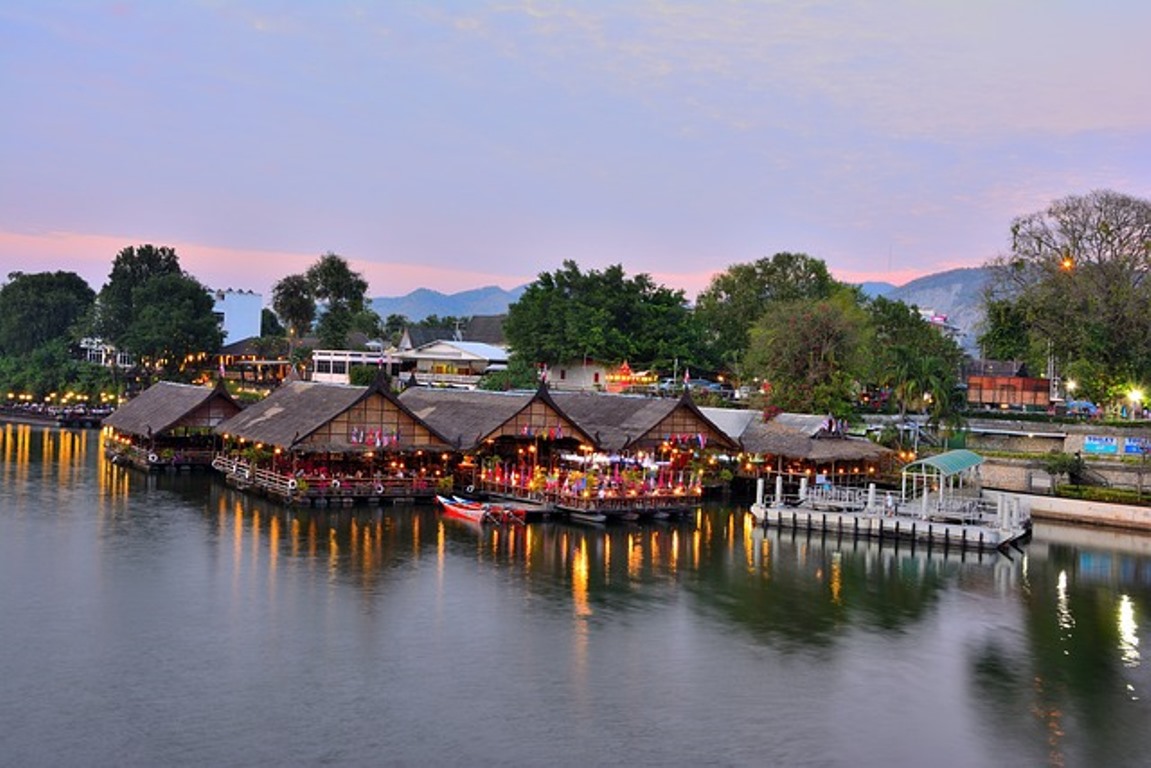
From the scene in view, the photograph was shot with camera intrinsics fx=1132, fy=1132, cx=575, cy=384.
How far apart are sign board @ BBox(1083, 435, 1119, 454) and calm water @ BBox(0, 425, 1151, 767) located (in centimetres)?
1506

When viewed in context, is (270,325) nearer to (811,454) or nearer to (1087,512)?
(811,454)

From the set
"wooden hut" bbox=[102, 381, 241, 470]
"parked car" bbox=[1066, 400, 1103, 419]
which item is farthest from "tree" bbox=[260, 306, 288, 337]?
"parked car" bbox=[1066, 400, 1103, 419]

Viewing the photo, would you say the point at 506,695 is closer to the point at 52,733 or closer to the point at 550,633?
the point at 550,633

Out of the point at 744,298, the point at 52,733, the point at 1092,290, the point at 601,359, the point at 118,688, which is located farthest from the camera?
the point at 744,298

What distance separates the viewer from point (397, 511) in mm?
48438

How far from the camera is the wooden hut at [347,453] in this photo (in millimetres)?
49875

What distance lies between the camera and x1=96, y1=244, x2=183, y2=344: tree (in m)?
106

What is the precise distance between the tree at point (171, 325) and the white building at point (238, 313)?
1712 centimetres

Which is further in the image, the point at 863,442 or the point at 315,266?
the point at 315,266

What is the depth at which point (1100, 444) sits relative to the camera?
196 ft

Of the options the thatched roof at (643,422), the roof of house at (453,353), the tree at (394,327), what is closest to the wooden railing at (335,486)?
the thatched roof at (643,422)

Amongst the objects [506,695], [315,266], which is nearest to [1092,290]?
[506,695]

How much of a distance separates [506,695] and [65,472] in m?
44.2

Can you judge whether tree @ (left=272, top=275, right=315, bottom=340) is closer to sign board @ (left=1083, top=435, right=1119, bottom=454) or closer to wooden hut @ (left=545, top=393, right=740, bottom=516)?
wooden hut @ (left=545, top=393, right=740, bottom=516)
